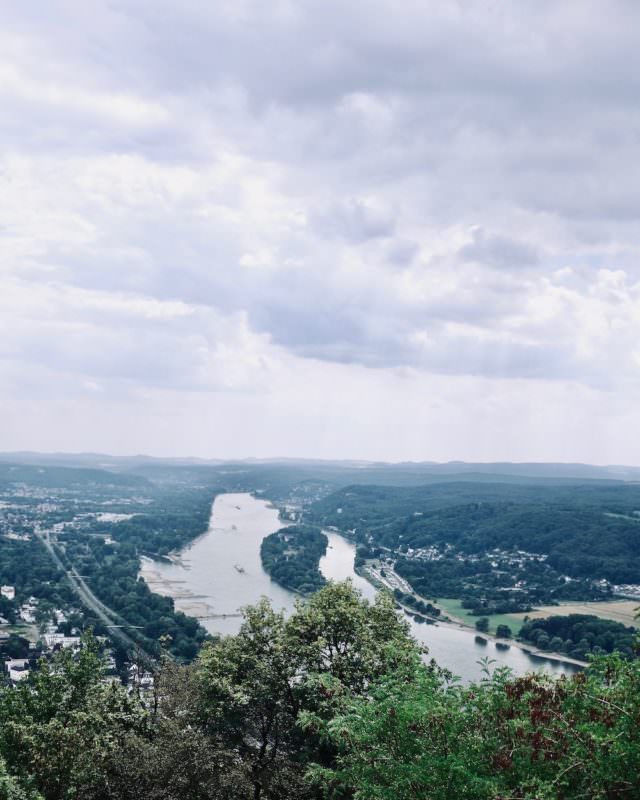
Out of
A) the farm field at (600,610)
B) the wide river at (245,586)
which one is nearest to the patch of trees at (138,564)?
the wide river at (245,586)

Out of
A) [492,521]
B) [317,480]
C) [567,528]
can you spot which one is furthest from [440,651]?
[317,480]

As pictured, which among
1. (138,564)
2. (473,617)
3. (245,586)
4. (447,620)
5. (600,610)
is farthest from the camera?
(138,564)

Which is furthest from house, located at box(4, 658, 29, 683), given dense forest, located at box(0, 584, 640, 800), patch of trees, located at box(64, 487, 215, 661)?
dense forest, located at box(0, 584, 640, 800)

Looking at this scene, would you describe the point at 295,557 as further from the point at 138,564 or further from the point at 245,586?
the point at 138,564

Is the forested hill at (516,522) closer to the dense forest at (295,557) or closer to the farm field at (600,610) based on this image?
the farm field at (600,610)

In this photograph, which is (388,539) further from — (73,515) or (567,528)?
(73,515)

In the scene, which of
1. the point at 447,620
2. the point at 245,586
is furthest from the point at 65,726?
the point at 245,586

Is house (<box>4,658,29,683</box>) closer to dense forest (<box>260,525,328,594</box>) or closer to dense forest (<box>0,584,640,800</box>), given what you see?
dense forest (<box>0,584,640,800</box>)
